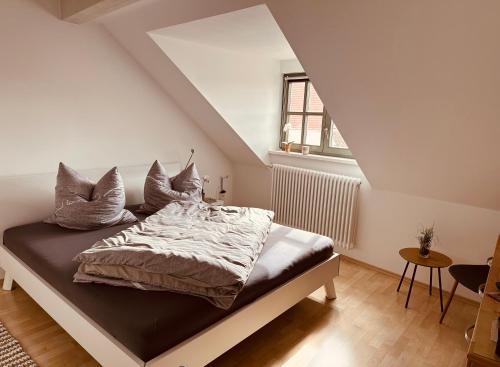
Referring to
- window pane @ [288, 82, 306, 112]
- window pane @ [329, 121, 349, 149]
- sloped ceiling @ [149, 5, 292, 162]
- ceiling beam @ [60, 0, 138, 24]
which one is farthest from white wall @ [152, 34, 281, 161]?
window pane @ [329, 121, 349, 149]

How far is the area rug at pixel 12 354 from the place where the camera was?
1.94 metres

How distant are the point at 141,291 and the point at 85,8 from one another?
2.04 m

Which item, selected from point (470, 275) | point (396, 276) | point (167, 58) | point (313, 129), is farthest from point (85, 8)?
point (396, 276)

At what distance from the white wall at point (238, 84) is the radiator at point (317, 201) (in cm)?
48

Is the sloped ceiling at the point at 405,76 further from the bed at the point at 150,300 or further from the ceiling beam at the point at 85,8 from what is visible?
the bed at the point at 150,300

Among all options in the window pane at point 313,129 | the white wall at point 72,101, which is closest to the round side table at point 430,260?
the window pane at point 313,129

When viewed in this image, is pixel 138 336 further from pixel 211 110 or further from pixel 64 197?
pixel 211 110

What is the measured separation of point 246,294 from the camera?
199 cm

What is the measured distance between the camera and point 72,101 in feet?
10.2

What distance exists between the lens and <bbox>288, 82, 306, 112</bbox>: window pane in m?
4.21

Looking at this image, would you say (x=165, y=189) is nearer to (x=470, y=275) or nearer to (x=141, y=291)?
(x=141, y=291)

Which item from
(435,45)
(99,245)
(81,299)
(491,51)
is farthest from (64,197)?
(491,51)

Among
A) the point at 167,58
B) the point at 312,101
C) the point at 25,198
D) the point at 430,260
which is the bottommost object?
the point at 430,260

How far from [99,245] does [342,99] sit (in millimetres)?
1862
